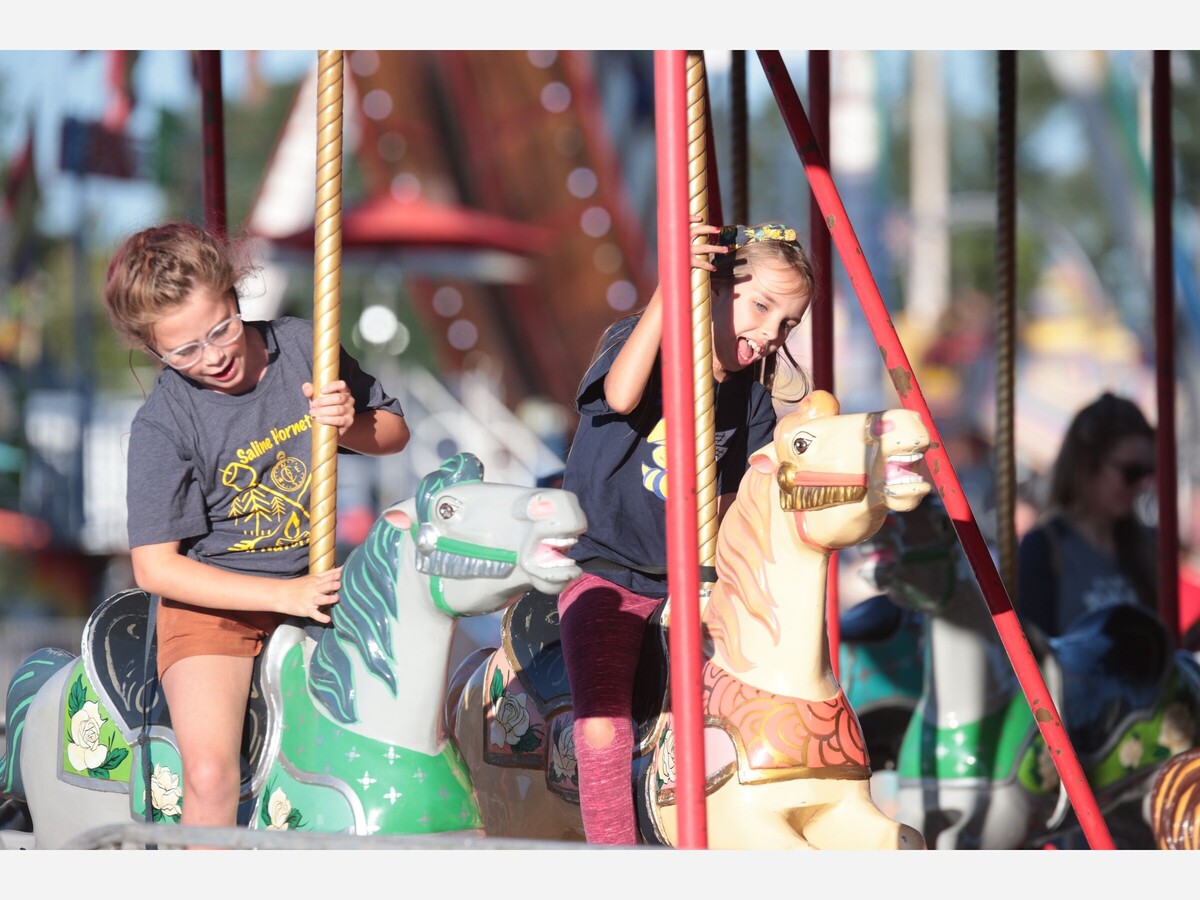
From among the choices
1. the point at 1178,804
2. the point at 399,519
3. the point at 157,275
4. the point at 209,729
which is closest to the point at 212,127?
the point at 157,275

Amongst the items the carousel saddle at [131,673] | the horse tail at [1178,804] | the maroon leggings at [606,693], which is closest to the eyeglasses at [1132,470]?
the horse tail at [1178,804]

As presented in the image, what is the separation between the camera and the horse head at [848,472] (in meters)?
2.00

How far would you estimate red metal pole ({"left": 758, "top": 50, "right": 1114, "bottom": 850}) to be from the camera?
228 centimetres

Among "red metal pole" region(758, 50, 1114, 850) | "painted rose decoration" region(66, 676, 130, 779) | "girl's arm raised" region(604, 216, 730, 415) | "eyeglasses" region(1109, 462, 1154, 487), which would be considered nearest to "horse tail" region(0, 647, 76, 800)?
"painted rose decoration" region(66, 676, 130, 779)

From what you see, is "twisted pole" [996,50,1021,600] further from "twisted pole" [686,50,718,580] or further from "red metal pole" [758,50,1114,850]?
"twisted pole" [686,50,718,580]

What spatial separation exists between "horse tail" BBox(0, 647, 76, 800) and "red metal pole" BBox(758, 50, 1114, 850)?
160 cm

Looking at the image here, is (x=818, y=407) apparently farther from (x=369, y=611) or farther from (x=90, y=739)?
(x=90, y=739)

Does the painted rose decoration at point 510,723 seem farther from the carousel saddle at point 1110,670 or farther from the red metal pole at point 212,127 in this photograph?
the carousel saddle at point 1110,670

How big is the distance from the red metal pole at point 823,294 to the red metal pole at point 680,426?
974 millimetres

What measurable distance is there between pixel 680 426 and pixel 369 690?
0.68 m

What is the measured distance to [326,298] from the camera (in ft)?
7.65

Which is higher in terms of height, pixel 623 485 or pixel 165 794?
pixel 623 485

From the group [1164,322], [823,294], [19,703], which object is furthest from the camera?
[1164,322]

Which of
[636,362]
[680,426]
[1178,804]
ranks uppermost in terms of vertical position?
[636,362]
